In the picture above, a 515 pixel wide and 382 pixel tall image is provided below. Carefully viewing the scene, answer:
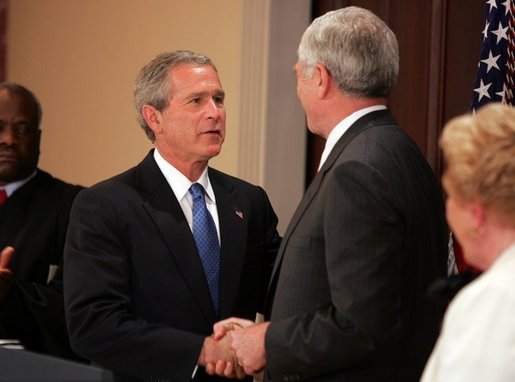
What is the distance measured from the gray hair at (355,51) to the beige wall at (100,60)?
1.95 m

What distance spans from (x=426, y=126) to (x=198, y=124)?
1474 mm

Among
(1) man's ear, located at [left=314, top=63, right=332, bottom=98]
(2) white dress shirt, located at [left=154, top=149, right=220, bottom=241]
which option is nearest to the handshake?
(2) white dress shirt, located at [left=154, top=149, right=220, bottom=241]

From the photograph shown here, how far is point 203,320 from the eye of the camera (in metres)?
3.01

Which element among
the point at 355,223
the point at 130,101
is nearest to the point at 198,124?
the point at 355,223

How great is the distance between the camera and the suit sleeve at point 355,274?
2.37 meters

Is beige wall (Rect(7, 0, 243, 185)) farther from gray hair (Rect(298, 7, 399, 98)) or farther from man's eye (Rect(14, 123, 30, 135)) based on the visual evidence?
gray hair (Rect(298, 7, 399, 98))

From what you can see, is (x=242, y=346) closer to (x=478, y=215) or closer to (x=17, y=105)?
(x=478, y=215)

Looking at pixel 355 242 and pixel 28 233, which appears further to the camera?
pixel 28 233

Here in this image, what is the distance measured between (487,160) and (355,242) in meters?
0.68

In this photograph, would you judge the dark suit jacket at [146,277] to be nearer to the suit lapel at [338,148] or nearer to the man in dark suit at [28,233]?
the suit lapel at [338,148]

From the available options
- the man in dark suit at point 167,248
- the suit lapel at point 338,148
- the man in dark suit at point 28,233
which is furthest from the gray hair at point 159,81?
the man in dark suit at point 28,233

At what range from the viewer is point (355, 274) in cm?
236

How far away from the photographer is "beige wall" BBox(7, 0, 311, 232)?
4527 mm

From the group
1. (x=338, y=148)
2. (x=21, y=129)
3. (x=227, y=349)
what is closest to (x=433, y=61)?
(x=21, y=129)
